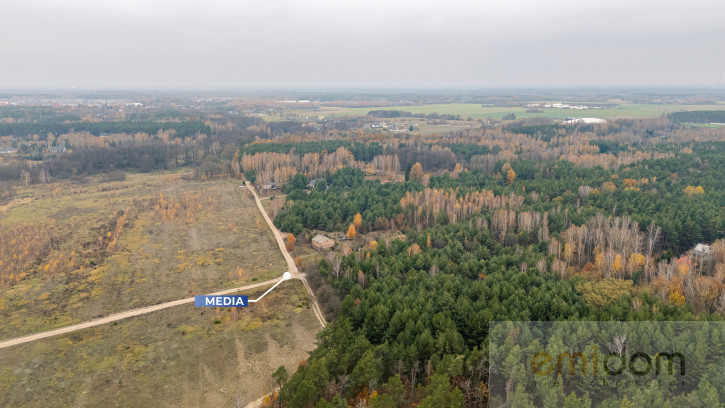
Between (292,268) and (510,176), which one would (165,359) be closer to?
(292,268)

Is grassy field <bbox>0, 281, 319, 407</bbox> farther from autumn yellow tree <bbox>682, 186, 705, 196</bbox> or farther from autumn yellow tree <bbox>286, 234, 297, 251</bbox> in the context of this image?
autumn yellow tree <bbox>682, 186, 705, 196</bbox>

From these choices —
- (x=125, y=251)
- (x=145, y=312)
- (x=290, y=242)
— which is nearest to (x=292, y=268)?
(x=290, y=242)

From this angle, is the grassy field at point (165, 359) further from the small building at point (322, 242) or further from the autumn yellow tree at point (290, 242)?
the small building at point (322, 242)

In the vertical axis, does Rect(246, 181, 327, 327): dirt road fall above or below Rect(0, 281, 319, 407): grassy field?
above

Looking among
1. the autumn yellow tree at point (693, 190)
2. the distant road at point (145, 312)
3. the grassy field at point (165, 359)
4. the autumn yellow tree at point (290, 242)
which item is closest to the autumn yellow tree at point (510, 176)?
the autumn yellow tree at point (693, 190)

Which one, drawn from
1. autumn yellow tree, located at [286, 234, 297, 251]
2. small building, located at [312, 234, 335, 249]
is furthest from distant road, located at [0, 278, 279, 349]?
small building, located at [312, 234, 335, 249]
